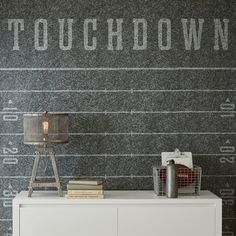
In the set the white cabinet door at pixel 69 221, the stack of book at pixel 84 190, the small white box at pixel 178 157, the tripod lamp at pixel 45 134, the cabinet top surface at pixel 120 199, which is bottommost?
the white cabinet door at pixel 69 221

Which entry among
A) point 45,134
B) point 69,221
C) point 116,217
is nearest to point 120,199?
point 116,217

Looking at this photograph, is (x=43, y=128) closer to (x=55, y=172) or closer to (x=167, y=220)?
(x=55, y=172)

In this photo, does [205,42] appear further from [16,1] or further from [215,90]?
[16,1]

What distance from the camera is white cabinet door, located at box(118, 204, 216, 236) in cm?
367

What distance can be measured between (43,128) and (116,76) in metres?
0.64

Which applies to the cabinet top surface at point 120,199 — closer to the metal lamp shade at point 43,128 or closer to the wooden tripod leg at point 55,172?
the wooden tripod leg at point 55,172

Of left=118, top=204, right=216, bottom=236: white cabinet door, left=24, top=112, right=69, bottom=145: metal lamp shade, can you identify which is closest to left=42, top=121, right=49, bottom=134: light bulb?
left=24, top=112, right=69, bottom=145: metal lamp shade

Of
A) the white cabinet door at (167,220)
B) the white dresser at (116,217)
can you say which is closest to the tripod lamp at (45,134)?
the white dresser at (116,217)

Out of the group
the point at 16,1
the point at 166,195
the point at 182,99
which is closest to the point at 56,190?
the point at 166,195

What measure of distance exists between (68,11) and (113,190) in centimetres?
122

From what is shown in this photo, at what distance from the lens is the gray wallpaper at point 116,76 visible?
4031 millimetres

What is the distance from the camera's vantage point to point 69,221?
3674 millimetres

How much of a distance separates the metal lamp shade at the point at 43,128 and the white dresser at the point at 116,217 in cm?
36

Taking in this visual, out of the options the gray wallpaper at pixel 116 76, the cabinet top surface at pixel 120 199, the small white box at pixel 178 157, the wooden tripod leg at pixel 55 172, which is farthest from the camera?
the gray wallpaper at pixel 116 76
